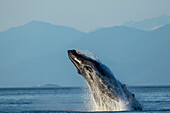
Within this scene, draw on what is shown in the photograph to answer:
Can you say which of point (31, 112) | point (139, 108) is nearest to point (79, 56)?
point (139, 108)

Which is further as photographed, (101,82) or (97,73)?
(101,82)

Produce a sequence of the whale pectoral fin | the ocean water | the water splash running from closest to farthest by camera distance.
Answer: the whale pectoral fin < the water splash < the ocean water

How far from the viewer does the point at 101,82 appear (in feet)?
73.5

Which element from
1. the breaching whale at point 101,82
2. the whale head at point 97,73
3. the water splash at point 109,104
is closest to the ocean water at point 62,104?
the water splash at point 109,104

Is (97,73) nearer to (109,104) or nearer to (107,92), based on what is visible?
(107,92)

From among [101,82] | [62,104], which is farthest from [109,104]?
Result: [62,104]

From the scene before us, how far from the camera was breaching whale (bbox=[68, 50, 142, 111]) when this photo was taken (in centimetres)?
2211

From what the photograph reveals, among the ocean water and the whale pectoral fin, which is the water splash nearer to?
the whale pectoral fin

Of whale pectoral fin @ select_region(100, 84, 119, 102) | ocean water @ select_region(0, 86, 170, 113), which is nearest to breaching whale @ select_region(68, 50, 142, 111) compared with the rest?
whale pectoral fin @ select_region(100, 84, 119, 102)

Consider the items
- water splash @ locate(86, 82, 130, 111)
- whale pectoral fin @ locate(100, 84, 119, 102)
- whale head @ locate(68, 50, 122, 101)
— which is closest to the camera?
whale head @ locate(68, 50, 122, 101)

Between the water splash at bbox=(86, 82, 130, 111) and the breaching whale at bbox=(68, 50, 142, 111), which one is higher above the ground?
the breaching whale at bbox=(68, 50, 142, 111)

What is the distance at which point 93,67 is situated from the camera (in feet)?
72.6

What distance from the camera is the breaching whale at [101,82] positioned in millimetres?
22109

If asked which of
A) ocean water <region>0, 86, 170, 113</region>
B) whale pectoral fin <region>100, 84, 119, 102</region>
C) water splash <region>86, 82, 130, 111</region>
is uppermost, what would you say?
whale pectoral fin <region>100, 84, 119, 102</region>
